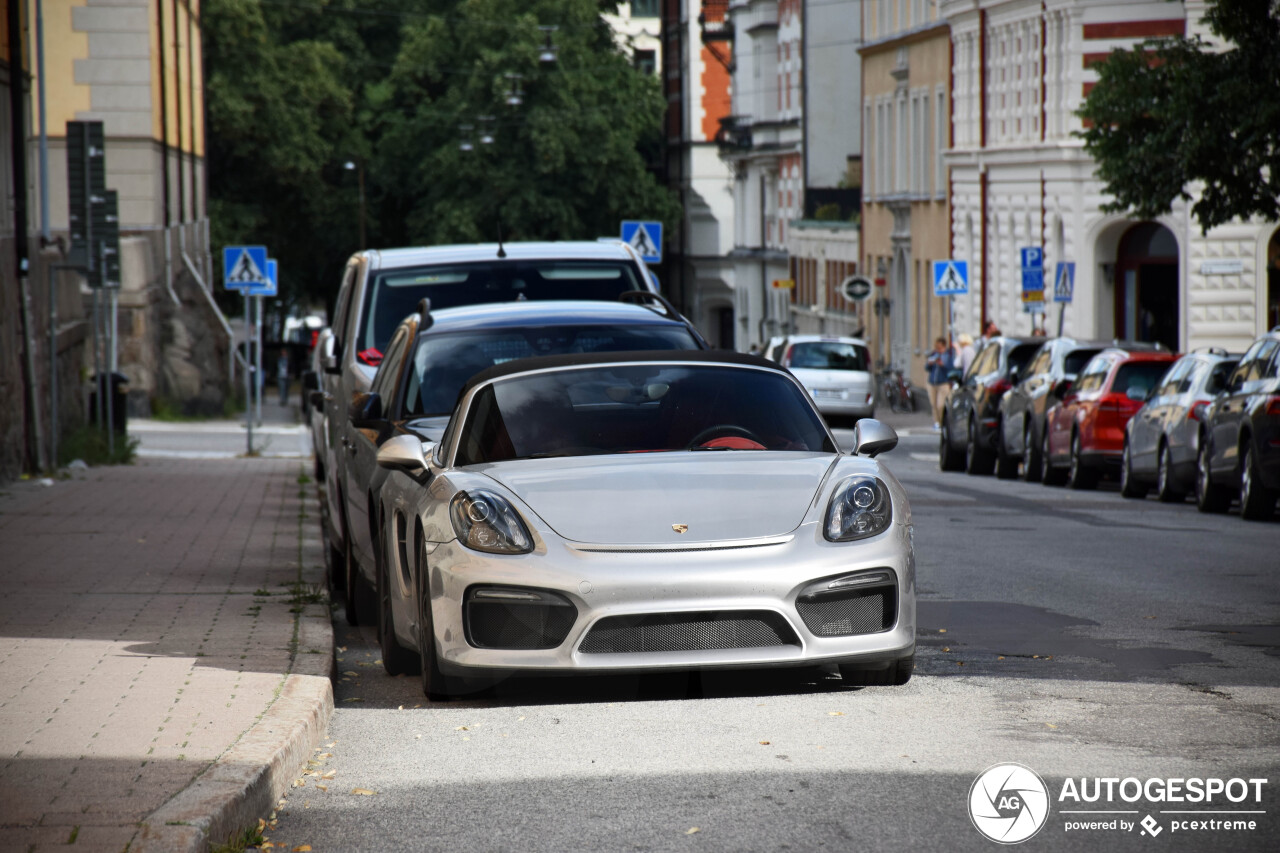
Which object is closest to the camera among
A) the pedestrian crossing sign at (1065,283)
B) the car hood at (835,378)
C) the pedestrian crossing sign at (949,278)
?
the pedestrian crossing sign at (1065,283)

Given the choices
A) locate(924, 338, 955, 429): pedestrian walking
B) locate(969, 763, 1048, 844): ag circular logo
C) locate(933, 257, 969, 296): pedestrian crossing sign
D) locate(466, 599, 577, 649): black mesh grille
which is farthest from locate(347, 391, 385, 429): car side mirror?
locate(924, 338, 955, 429): pedestrian walking

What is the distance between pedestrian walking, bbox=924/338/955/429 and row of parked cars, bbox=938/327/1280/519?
1446 centimetres

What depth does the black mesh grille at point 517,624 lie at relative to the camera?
7426 millimetres

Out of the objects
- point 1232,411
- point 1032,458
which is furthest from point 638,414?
point 1032,458

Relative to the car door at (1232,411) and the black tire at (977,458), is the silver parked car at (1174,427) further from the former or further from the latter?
the black tire at (977,458)

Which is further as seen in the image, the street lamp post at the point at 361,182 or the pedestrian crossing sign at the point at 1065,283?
the street lamp post at the point at 361,182

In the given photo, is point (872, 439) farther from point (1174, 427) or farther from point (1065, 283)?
point (1065, 283)

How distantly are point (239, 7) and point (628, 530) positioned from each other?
5885 cm

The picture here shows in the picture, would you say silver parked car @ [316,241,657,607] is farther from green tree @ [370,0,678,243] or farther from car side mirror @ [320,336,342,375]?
green tree @ [370,0,678,243]

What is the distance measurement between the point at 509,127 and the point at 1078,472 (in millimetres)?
50153

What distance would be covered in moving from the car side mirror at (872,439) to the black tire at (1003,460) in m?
18.6

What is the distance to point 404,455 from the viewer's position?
8312mm

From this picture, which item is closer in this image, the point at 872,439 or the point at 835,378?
the point at 872,439

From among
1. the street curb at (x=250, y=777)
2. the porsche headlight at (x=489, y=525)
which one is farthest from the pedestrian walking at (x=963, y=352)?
the porsche headlight at (x=489, y=525)
